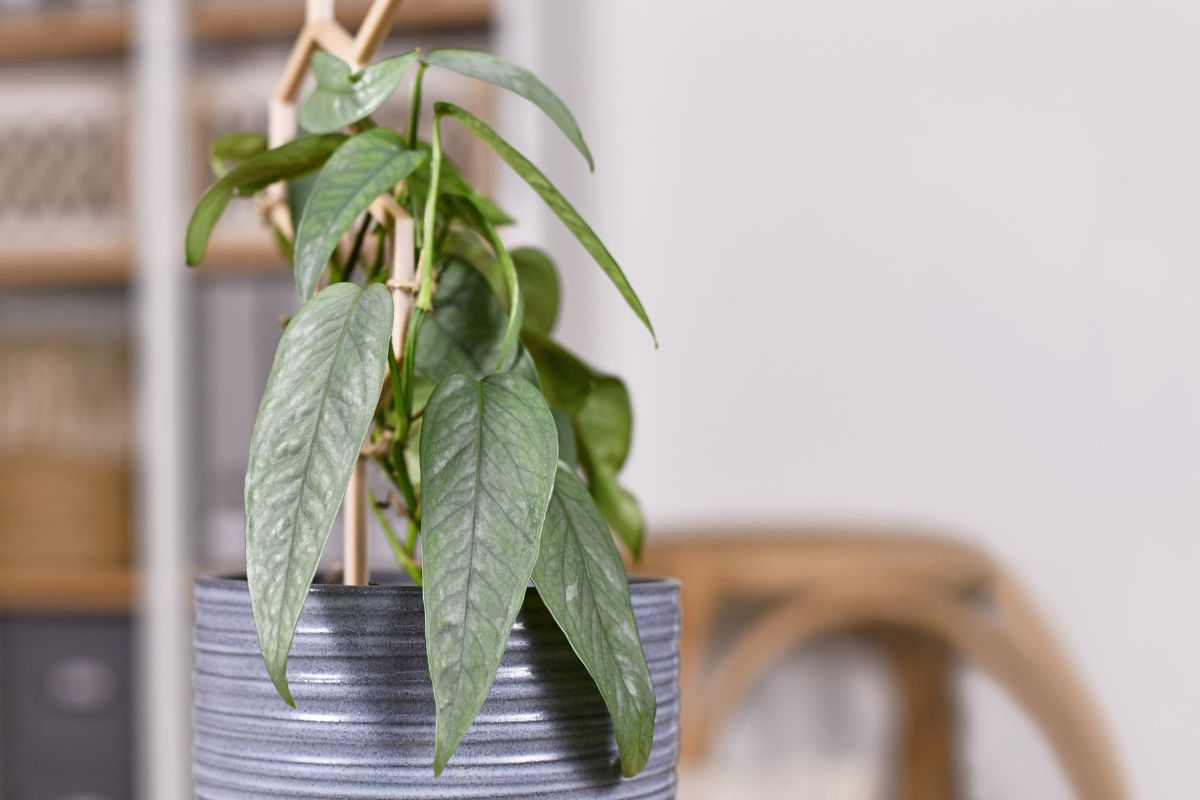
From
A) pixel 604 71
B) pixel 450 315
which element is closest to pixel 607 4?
pixel 604 71

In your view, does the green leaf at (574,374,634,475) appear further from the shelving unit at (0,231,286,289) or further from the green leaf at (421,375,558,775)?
the shelving unit at (0,231,286,289)

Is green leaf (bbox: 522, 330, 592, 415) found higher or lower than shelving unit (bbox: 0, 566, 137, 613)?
higher

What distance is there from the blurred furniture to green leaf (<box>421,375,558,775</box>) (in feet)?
3.85

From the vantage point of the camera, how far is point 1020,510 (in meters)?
1.76

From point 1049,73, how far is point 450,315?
57.0 inches

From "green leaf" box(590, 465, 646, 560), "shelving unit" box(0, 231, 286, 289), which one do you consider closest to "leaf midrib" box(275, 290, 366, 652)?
"green leaf" box(590, 465, 646, 560)

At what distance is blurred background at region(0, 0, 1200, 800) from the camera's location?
1670 mm

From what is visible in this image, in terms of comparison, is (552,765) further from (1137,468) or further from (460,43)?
(460,43)

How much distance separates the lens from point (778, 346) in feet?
6.13

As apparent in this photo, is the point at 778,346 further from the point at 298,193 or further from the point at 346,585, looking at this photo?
the point at 346,585

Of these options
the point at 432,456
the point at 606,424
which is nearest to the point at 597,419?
the point at 606,424

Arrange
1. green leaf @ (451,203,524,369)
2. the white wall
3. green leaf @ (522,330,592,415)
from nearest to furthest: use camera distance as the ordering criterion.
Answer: green leaf @ (451,203,524,369), green leaf @ (522,330,592,415), the white wall

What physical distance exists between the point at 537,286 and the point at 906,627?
4.12 ft

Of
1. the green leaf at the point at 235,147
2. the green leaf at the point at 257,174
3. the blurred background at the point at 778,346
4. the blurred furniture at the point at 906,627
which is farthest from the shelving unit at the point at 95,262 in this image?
the green leaf at the point at 257,174
